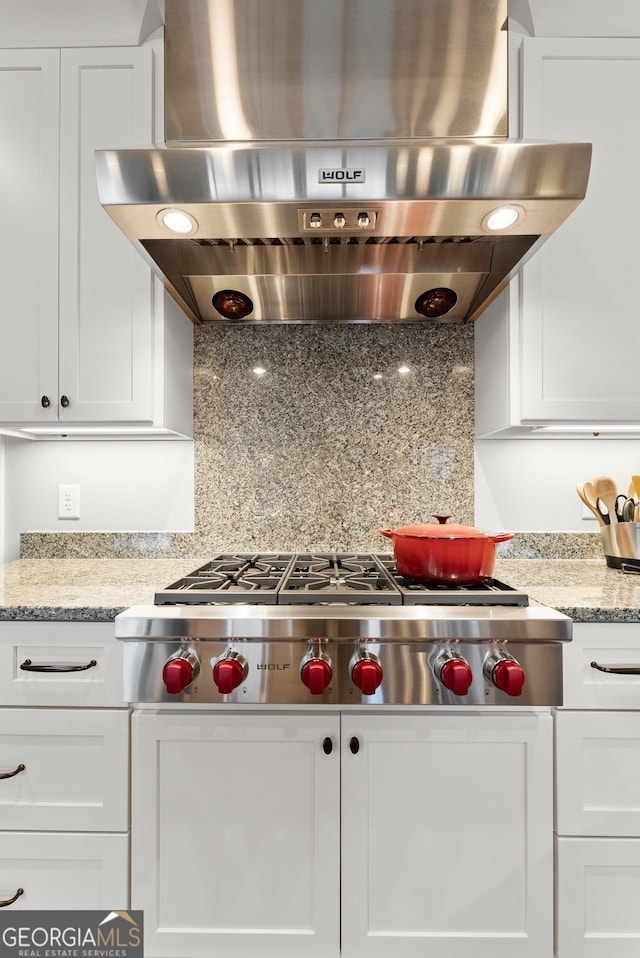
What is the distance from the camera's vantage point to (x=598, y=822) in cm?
114

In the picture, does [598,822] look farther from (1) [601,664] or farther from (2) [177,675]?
(2) [177,675]

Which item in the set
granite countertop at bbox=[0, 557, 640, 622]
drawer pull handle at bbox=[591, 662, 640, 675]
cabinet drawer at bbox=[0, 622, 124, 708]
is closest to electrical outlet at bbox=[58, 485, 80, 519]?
granite countertop at bbox=[0, 557, 640, 622]

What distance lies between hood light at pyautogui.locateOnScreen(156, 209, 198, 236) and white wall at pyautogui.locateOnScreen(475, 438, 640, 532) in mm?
1142

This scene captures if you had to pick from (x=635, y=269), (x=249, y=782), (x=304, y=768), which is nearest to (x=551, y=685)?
(x=304, y=768)

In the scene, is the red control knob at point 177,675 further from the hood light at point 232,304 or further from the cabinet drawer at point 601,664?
the hood light at point 232,304

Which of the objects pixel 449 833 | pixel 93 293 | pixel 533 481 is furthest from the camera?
pixel 533 481

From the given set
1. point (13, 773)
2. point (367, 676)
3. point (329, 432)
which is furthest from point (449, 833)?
point (329, 432)

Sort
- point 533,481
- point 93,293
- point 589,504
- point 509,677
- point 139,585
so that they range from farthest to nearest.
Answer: point 533,481 → point 589,504 → point 93,293 → point 139,585 → point 509,677

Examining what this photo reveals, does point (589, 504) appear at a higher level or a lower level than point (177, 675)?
higher

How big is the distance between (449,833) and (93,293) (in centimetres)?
164

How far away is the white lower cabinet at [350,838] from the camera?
3.71 feet

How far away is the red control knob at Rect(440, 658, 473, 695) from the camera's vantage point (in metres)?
1.01

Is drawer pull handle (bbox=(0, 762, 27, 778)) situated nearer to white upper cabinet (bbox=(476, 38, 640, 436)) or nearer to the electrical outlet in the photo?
the electrical outlet

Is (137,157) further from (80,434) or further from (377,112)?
(80,434)
